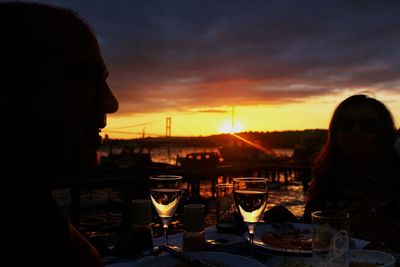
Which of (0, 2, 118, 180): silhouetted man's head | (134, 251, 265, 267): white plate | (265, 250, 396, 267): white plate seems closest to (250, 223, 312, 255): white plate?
(265, 250, 396, 267): white plate

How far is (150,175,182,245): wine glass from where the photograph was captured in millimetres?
1995

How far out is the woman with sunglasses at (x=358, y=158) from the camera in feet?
11.4

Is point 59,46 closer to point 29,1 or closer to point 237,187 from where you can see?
point 29,1

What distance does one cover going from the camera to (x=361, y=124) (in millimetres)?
3682

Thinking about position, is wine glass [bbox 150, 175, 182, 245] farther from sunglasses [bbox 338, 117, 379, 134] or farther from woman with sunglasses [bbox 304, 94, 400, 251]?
sunglasses [bbox 338, 117, 379, 134]

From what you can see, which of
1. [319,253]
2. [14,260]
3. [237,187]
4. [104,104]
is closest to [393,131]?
[237,187]

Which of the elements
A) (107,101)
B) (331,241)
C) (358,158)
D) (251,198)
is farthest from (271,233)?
(358,158)

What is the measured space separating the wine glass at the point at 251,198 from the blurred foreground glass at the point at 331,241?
0.45m

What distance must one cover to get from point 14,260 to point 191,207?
4.31 ft

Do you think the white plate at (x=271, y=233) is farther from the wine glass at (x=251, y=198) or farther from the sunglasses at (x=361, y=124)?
the sunglasses at (x=361, y=124)

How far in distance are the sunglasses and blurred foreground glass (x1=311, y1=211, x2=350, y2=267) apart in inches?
98.7

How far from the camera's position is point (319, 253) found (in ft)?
4.27

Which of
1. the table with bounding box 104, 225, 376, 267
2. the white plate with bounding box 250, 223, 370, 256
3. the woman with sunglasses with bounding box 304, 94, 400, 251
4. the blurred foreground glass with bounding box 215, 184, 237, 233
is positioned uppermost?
the woman with sunglasses with bounding box 304, 94, 400, 251

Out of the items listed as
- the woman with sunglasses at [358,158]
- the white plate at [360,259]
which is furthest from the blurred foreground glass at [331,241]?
the woman with sunglasses at [358,158]
